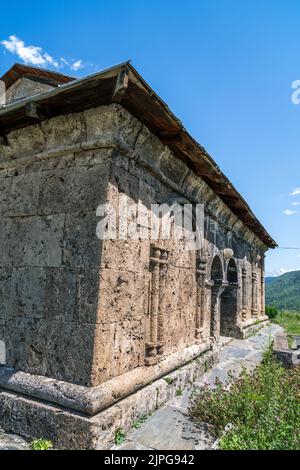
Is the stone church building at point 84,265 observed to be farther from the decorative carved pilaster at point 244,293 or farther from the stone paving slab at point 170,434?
the decorative carved pilaster at point 244,293

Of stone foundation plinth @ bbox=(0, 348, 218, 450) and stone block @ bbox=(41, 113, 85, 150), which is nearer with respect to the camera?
stone foundation plinth @ bbox=(0, 348, 218, 450)

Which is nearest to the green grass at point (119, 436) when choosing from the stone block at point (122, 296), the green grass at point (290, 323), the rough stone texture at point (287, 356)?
the stone block at point (122, 296)

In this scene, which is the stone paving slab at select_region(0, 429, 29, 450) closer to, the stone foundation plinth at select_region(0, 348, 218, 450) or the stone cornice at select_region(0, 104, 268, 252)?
the stone foundation plinth at select_region(0, 348, 218, 450)

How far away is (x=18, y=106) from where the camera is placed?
3043 millimetres

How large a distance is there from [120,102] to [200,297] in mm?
3482

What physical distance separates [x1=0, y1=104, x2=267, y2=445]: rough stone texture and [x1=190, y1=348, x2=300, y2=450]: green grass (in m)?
0.69

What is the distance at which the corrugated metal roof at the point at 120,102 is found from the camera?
2635 mm

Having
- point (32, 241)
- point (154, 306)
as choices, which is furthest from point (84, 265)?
point (154, 306)

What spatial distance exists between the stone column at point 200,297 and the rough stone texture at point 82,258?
1.13 metres

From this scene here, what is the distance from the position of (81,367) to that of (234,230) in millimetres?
6576

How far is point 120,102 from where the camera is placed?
3.03 m

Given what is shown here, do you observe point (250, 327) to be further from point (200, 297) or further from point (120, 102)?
point (120, 102)

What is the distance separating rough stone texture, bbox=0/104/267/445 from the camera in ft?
9.53

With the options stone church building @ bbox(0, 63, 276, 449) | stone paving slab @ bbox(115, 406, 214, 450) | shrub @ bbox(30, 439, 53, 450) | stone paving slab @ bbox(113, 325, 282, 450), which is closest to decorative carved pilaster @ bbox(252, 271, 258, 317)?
stone paving slab @ bbox(113, 325, 282, 450)
